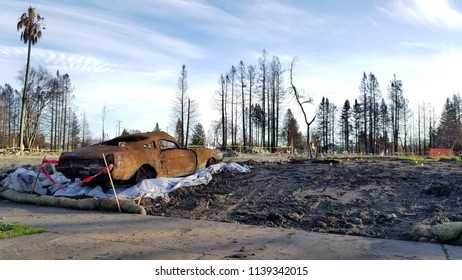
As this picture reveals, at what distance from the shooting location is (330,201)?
26.2ft

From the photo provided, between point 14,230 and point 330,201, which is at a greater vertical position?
point 330,201

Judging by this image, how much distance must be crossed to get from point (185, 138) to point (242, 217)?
41.2m

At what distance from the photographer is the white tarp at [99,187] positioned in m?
9.14

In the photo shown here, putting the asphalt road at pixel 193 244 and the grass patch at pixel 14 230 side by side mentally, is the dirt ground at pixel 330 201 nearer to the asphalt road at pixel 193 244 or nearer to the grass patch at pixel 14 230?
the asphalt road at pixel 193 244

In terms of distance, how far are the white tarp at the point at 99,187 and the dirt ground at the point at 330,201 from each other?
302mm

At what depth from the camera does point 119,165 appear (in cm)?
902

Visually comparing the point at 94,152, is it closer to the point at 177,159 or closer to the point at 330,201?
the point at 177,159

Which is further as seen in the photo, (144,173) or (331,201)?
(144,173)

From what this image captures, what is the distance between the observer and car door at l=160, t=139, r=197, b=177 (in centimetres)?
1062

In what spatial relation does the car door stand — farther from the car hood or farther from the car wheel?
the car hood

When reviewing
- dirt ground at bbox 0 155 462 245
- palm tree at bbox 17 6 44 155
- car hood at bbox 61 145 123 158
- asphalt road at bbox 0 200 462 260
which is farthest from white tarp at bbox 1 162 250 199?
palm tree at bbox 17 6 44 155

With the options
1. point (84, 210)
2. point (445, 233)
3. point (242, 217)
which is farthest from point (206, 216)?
point (445, 233)

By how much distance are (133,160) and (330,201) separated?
4784 mm

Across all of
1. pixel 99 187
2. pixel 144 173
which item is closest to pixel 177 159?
pixel 144 173
